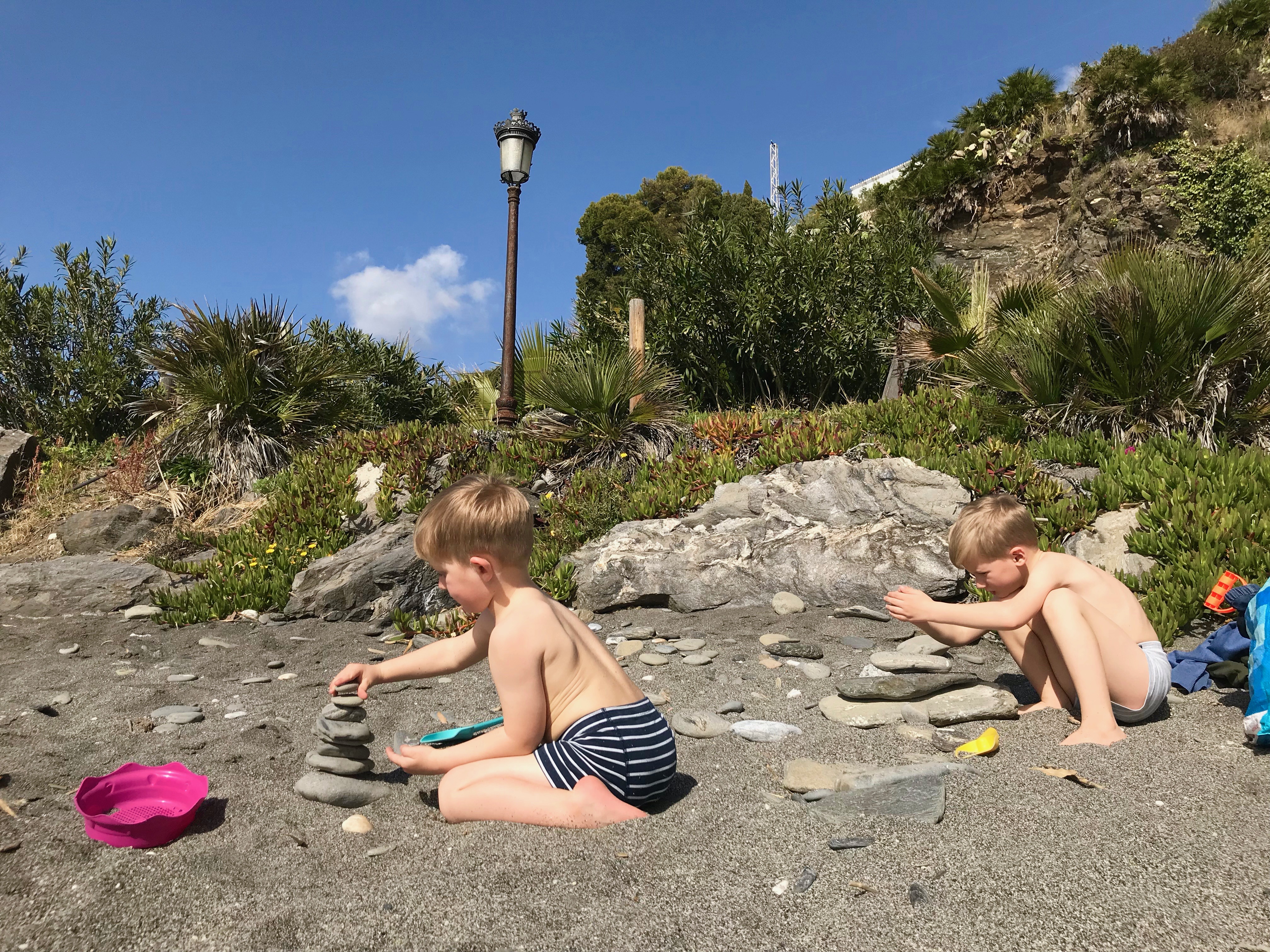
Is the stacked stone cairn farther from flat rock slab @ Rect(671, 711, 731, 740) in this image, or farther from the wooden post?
the wooden post

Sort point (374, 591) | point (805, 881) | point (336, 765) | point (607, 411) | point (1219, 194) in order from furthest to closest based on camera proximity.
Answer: point (1219, 194), point (607, 411), point (374, 591), point (336, 765), point (805, 881)

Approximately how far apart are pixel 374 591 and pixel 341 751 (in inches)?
152

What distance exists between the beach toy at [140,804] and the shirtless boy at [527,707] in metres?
0.58

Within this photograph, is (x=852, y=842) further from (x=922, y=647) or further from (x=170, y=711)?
(x=170, y=711)

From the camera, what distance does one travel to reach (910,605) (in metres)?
2.96

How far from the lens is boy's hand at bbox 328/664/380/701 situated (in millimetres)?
2696

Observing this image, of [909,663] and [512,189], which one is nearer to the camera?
[909,663]

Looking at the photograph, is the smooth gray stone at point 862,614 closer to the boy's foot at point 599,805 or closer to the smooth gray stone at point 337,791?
the boy's foot at point 599,805

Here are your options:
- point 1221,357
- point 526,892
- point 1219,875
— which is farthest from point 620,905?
point 1221,357

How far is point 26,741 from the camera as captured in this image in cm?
345

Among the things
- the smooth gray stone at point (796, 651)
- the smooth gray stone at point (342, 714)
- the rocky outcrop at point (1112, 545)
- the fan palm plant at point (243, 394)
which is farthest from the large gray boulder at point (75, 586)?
the rocky outcrop at point (1112, 545)

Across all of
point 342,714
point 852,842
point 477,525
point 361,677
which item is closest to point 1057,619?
point 852,842

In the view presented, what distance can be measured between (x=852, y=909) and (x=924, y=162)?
21.5 meters

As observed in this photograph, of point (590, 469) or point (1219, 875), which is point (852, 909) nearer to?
point (1219, 875)
